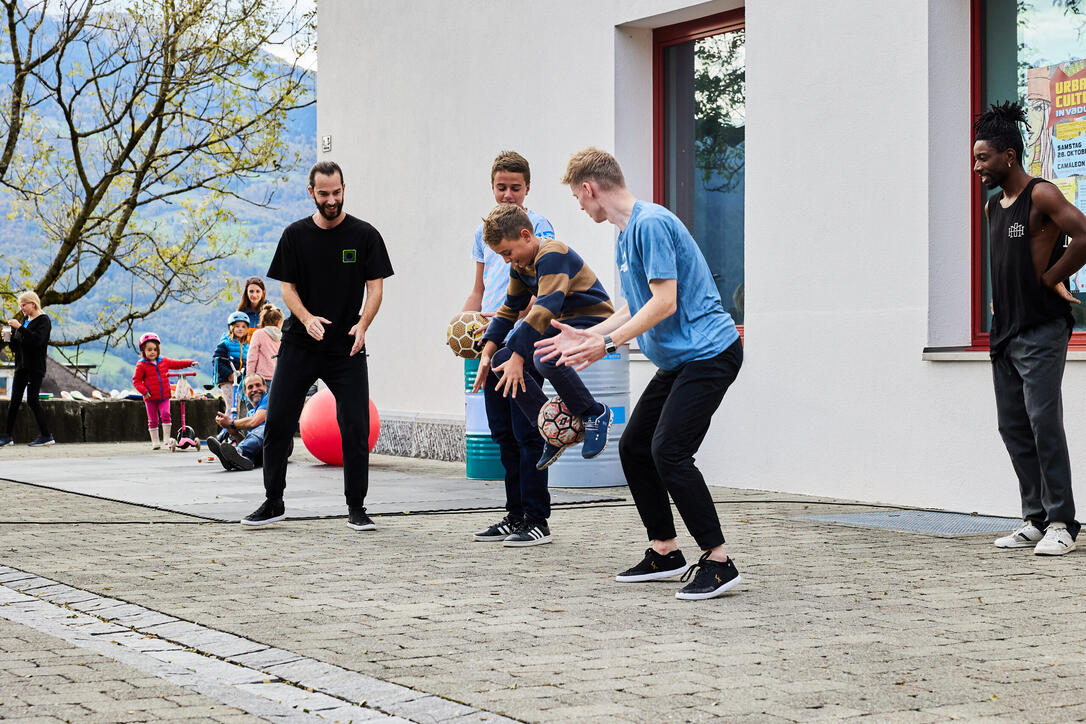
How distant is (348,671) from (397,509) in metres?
4.77

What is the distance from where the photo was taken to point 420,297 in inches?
574

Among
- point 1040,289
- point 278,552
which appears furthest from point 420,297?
point 1040,289

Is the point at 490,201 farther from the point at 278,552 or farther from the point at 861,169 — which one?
the point at 278,552

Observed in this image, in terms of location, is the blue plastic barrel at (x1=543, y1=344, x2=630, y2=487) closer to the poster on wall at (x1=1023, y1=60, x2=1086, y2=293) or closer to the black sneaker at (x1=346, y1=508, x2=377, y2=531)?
the black sneaker at (x1=346, y1=508, x2=377, y2=531)

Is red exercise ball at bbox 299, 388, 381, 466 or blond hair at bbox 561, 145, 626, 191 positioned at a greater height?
blond hair at bbox 561, 145, 626, 191

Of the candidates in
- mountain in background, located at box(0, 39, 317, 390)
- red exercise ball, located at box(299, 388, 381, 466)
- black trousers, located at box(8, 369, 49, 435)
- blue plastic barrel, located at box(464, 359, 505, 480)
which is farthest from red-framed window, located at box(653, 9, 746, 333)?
mountain in background, located at box(0, 39, 317, 390)

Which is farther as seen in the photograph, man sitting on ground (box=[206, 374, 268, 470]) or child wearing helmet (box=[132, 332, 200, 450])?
child wearing helmet (box=[132, 332, 200, 450])

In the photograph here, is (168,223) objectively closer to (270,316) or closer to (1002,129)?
(270,316)

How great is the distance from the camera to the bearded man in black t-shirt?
7969mm

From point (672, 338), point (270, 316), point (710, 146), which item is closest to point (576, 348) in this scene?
point (672, 338)

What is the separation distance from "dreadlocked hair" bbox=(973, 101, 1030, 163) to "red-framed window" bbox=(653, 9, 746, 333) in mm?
3984

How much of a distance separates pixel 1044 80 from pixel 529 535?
4347 mm

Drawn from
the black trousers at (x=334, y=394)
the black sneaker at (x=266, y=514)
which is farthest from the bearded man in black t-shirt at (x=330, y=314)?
the black sneaker at (x=266, y=514)

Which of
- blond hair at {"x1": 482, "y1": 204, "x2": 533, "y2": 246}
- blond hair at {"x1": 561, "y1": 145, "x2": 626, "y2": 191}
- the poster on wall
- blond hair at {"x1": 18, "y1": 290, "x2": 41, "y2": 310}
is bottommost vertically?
blond hair at {"x1": 482, "y1": 204, "x2": 533, "y2": 246}
